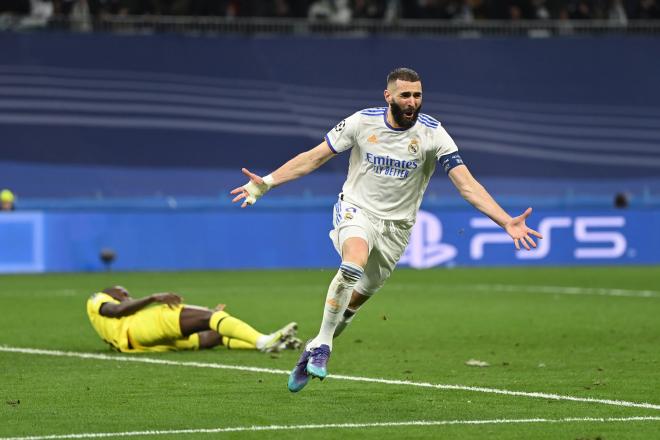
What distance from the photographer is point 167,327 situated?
1273 centimetres

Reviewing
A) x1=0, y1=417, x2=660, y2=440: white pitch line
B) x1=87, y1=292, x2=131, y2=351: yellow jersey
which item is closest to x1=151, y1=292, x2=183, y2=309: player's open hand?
x1=87, y1=292, x2=131, y2=351: yellow jersey

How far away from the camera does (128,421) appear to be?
8539 millimetres

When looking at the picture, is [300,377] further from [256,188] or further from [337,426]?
[256,188]

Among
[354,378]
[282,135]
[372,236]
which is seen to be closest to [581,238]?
[282,135]

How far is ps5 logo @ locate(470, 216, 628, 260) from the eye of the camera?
2677 centimetres

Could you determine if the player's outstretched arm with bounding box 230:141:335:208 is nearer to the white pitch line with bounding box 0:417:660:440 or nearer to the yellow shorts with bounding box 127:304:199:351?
the white pitch line with bounding box 0:417:660:440

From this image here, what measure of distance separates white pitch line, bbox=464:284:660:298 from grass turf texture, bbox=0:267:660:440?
1.00 ft

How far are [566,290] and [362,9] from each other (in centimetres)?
1272

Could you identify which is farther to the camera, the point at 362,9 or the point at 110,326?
the point at 362,9

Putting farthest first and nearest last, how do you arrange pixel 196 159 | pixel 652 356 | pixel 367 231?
pixel 196 159 → pixel 652 356 → pixel 367 231

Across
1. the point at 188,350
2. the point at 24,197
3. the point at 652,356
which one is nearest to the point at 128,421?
the point at 188,350

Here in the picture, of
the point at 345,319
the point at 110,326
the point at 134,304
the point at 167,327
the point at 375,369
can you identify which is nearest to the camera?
the point at 345,319

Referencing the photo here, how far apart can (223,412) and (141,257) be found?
17003 millimetres

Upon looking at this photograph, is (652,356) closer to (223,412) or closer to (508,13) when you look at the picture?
(223,412)
